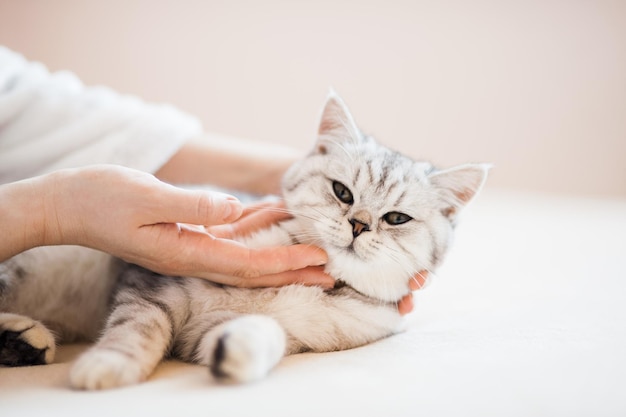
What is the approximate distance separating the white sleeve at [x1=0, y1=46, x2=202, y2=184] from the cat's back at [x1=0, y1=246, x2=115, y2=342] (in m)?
0.29

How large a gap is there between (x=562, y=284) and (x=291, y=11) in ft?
7.91

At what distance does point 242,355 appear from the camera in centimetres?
85

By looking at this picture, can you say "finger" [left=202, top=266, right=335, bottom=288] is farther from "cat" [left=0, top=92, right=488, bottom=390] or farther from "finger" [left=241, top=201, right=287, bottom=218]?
"finger" [left=241, top=201, right=287, bottom=218]

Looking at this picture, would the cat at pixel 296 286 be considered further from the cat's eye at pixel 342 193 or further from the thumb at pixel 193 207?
the thumb at pixel 193 207

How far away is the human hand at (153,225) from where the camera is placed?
1022 millimetres

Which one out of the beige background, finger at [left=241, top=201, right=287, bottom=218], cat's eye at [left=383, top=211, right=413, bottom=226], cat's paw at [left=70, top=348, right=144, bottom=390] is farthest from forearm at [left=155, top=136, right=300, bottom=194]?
the beige background

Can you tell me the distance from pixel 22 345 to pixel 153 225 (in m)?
0.37

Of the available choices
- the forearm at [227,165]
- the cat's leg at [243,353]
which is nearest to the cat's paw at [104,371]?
the cat's leg at [243,353]

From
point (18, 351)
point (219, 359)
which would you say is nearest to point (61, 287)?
point (18, 351)

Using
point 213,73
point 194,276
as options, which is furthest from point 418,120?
point 194,276

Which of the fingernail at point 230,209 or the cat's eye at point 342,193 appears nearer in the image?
the fingernail at point 230,209

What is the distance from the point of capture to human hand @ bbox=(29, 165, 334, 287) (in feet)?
3.35

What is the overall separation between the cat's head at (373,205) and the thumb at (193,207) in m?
0.27

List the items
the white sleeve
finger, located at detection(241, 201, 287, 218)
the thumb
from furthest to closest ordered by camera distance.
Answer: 1. the white sleeve
2. finger, located at detection(241, 201, 287, 218)
3. the thumb
